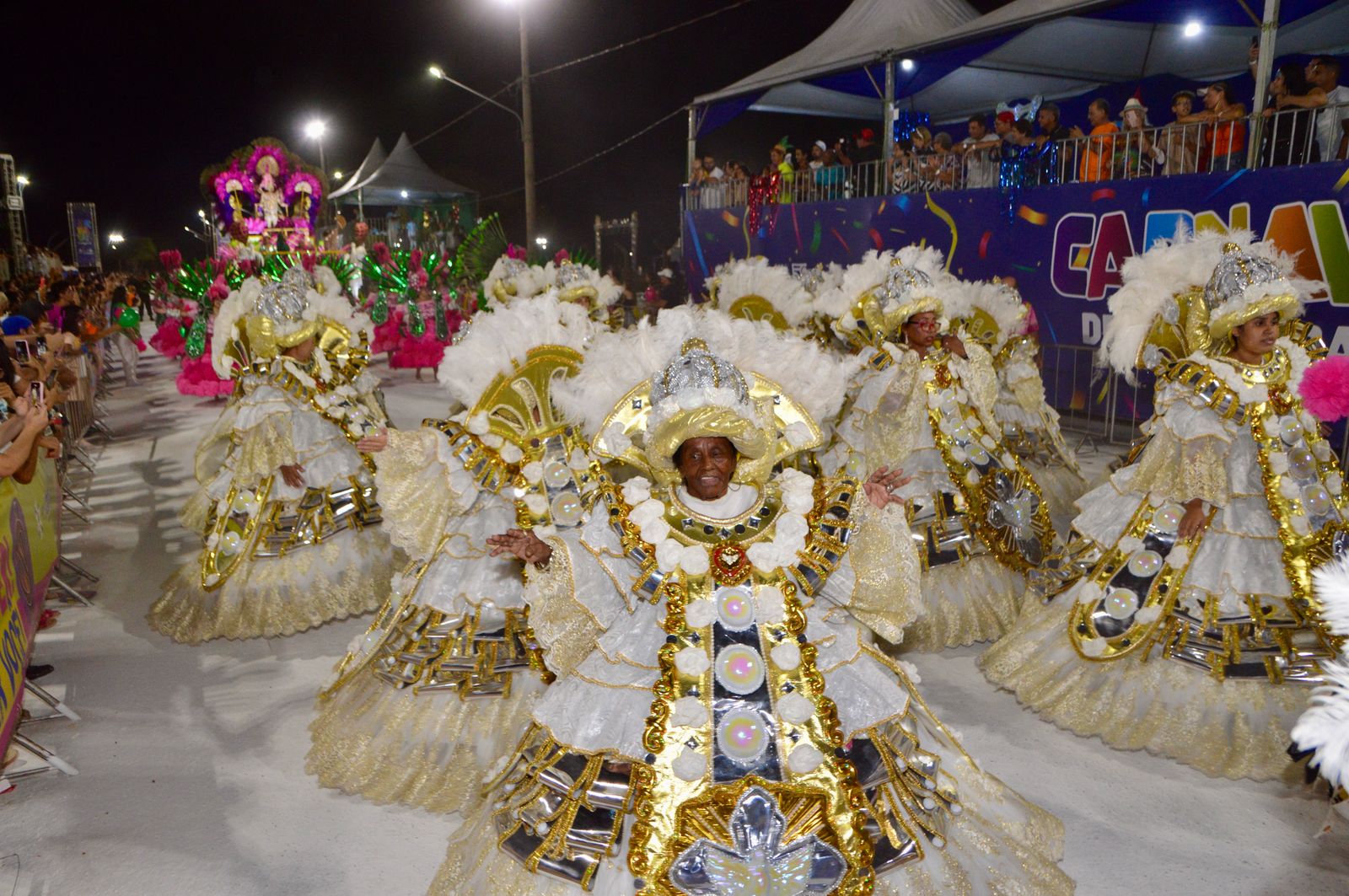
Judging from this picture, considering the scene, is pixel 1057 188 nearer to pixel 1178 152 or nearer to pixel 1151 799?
pixel 1178 152

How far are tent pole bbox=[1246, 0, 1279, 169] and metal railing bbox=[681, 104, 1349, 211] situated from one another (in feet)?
0.11

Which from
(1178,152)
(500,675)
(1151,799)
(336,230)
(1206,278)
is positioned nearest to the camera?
(1151,799)

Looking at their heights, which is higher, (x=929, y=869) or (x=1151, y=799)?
(x=929, y=869)

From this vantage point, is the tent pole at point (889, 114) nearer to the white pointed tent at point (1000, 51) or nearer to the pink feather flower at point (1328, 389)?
the white pointed tent at point (1000, 51)

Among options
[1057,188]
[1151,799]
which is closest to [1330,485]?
[1151,799]

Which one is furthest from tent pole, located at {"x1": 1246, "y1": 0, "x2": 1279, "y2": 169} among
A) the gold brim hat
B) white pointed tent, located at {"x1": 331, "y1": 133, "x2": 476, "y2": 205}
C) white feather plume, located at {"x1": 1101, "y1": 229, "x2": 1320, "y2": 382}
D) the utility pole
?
white pointed tent, located at {"x1": 331, "y1": 133, "x2": 476, "y2": 205}

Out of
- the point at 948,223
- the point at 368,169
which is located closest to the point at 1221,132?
the point at 948,223

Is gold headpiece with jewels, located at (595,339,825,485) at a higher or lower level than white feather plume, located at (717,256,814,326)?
lower

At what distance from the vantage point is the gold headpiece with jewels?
2.70 metres

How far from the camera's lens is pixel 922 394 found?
576cm

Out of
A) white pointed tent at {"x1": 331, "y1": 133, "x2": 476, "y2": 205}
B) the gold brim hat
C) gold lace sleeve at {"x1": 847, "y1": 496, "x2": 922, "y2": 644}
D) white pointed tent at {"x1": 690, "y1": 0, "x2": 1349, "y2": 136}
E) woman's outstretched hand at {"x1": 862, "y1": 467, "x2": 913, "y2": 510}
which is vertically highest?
white pointed tent at {"x1": 331, "y1": 133, "x2": 476, "y2": 205}

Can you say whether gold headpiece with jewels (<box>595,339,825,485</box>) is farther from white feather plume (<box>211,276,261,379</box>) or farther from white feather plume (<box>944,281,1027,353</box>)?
white feather plume (<box>944,281,1027,353</box>)

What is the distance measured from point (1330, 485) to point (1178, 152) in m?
7.19

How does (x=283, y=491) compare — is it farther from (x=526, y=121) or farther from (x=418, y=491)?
(x=526, y=121)
